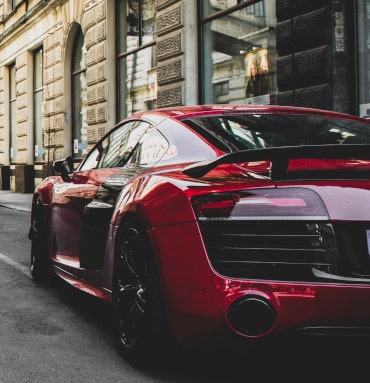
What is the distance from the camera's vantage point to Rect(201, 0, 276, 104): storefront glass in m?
11.3

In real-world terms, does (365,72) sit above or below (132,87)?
below

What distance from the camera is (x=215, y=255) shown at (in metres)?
3.04

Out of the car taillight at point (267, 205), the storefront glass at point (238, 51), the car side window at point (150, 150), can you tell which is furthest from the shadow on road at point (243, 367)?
the storefront glass at point (238, 51)

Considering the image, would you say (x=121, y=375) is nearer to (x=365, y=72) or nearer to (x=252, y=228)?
(x=252, y=228)

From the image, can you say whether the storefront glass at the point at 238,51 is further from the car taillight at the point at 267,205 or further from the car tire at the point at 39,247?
the car taillight at the point at 267,205

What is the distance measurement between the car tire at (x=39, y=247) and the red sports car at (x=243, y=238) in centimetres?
213

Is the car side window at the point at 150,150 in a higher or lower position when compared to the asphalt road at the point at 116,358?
higher

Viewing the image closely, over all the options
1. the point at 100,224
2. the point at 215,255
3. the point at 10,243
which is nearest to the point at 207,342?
the point at 215,255

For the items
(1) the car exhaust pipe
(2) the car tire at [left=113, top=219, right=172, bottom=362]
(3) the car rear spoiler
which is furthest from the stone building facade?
(1) the car exhaust pipe

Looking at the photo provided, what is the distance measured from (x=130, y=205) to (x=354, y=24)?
253 inches

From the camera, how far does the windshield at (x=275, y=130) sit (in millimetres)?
3783

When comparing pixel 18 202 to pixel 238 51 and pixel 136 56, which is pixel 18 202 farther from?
pixel 238 51

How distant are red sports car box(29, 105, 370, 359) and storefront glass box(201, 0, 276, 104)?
7.53 meters

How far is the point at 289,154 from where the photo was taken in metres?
3.00
